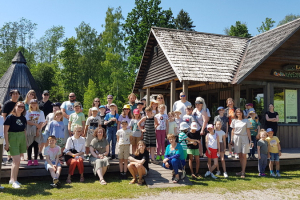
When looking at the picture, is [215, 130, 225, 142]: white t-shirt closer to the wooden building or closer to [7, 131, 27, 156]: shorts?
the wooden building

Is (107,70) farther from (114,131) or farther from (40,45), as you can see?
(114,131)

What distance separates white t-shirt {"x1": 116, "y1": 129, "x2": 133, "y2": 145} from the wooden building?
3885 mm

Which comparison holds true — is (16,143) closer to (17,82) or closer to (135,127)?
(135,127)

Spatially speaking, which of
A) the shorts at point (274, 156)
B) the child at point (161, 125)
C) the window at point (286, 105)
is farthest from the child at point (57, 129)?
the window at point (286, 105)

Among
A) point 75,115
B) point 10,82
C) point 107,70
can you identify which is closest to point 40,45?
point 107,70

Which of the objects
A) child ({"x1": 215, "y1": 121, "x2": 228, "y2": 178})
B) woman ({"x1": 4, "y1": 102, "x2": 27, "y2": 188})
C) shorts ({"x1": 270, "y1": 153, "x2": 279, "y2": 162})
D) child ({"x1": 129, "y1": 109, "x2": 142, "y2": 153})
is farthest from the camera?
shorts ({"x1": 270, "y1": 153, "x2": 279, "y2": 162})

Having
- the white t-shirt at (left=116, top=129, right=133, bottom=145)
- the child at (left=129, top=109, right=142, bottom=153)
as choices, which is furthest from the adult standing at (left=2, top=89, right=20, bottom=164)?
the child at (left=129, top=109, right=142, bottom=153)

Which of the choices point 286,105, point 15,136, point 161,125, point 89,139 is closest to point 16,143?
point 15,136

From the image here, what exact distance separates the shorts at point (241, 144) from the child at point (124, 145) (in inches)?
123

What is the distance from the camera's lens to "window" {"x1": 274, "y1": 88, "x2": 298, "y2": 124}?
38.1 ft

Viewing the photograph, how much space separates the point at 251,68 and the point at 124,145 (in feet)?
20.3

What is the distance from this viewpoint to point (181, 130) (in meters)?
7.40

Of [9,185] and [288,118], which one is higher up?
[288,118]

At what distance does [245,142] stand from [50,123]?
560 centimetres
